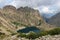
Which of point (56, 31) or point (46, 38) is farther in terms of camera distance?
point (56, 31)

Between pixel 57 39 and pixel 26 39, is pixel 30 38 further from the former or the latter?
pixel 57 39

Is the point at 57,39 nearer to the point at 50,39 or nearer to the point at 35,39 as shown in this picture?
the point at 50,39

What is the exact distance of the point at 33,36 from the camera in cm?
4984

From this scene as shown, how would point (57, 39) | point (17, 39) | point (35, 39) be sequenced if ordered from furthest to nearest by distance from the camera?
point (17, 39)
point (35, 39)
point (57, 39)

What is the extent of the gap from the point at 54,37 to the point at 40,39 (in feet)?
11.6

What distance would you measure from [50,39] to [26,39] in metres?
7.09

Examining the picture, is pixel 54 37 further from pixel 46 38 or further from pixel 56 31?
pixel 56 31

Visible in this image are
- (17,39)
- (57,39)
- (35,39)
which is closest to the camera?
(57,39)

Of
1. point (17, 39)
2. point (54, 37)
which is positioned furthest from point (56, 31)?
point (17, 39)

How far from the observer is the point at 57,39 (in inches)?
1713

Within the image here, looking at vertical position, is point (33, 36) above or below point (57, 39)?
above

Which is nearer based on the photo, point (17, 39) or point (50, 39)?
point (50, 39)

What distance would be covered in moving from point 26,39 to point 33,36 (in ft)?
8.73

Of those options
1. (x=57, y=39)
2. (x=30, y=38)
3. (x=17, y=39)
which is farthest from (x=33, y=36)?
(x=57, y=39)
